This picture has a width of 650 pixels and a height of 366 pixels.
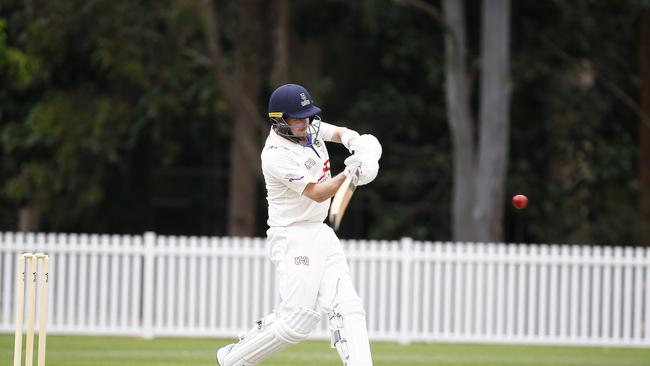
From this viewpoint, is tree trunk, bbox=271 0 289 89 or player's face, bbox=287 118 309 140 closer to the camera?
player's face, bbox=287 118 309 140

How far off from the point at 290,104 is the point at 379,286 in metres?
5.34

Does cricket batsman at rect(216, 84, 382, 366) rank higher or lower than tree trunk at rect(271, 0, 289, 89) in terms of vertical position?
lower

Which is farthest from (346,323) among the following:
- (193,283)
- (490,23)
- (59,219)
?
(59,219)

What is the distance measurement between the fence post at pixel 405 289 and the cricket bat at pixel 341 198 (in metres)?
5.02

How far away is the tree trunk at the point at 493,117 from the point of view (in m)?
14.0

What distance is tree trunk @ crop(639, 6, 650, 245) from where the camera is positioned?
15.8 meters

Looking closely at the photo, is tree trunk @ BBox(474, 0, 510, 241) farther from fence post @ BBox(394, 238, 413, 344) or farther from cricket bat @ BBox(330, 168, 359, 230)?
cricket bat @ BBox(330, 168, 359, 230)

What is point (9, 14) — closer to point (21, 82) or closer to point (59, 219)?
point (21, 82)

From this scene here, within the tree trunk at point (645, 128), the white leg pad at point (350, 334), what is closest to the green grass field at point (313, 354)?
the white leg pad at point (350, 334)

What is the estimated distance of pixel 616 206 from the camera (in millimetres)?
16578

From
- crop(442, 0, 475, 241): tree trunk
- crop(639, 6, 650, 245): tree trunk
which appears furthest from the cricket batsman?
crop(639, 6, 650, 245): tree trunk

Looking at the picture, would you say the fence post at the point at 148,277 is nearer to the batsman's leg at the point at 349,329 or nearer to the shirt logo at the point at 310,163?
the shirt logo at the point at 310,163

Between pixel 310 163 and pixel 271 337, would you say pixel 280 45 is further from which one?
pixel 271 337

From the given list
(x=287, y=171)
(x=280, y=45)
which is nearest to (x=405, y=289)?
(x=287, y=171)
